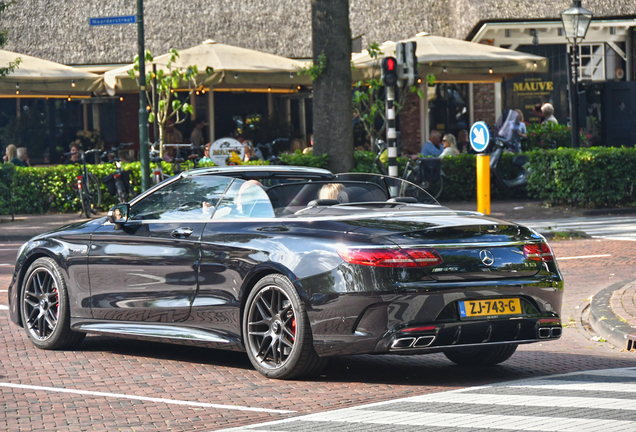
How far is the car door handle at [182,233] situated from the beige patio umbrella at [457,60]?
52.8 ft

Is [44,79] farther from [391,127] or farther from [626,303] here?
[626,303]

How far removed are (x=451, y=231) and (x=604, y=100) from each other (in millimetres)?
24877

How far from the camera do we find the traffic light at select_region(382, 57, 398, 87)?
53.8 ft

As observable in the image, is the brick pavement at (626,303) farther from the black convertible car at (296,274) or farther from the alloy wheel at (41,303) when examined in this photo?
the alloy wheel at (41,303)

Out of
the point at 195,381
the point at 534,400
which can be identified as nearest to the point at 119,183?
the point at 195,381

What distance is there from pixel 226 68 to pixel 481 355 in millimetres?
15326

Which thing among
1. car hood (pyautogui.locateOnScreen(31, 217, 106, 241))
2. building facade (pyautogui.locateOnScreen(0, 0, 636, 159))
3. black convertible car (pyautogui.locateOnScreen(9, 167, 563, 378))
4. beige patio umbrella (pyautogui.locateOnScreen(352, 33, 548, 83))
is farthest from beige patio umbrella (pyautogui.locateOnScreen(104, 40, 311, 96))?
black convertible car (pyautogui.locateOnScreen(9, 167, 563, 378))

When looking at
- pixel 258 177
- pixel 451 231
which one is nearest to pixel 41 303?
pixel 258 177

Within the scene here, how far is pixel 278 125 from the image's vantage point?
2731 cm

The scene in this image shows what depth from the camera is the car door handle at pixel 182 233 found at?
731 cm

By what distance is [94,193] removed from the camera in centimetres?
2125

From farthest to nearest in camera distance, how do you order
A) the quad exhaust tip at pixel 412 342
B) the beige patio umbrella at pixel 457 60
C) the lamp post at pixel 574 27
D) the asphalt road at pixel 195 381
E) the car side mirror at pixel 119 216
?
1. the beige patio umbrella at pixel 457 60
2. the lamp post at pixel 574 27
3. the car side mirror at pixel 119 216
4. the quad exhaust tip at pixel 412 342
5. the asphalt road at pixel 195 381

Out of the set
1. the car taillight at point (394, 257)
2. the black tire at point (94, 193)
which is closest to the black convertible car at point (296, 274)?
the car taillight at point (394, 257)

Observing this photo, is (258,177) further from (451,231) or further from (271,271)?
(451,231)
